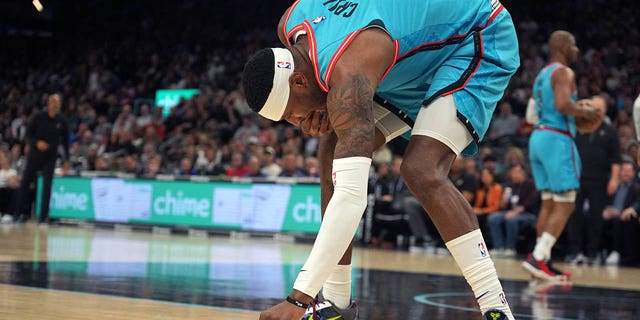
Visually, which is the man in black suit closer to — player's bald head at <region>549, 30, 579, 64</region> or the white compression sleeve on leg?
player's bald head at <region>549, 30, 579, 64</region>

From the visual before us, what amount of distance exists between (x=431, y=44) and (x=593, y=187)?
777 cm

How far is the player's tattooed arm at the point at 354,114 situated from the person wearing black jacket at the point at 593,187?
8.04 metres

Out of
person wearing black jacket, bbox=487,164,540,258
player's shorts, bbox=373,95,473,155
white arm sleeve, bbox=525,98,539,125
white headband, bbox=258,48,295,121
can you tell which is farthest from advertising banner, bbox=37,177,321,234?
white headband, bbox=258,48,295,121

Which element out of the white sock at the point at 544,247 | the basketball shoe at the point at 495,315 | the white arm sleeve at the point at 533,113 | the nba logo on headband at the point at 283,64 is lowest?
the basketball shoe at the point at 495,315

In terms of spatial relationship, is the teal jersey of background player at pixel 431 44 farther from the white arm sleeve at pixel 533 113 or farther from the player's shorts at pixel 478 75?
the white arm sleeve at pixel 533 113

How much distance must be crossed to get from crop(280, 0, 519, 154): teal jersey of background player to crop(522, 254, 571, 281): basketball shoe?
389 cm

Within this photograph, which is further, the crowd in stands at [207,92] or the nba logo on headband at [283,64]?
the crowd in stands at [207,92]

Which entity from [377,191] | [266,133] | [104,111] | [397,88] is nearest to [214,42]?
[104,111]

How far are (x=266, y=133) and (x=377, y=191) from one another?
347 cm

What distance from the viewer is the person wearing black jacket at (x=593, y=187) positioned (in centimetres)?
1080

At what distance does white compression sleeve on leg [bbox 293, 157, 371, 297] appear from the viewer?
310 centimetres

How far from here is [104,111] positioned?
22781 mm

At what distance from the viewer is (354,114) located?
3170 millimetres

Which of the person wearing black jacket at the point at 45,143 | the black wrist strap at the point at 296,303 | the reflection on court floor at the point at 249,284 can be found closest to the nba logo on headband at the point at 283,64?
the black wrist strap at the point at 296,303
